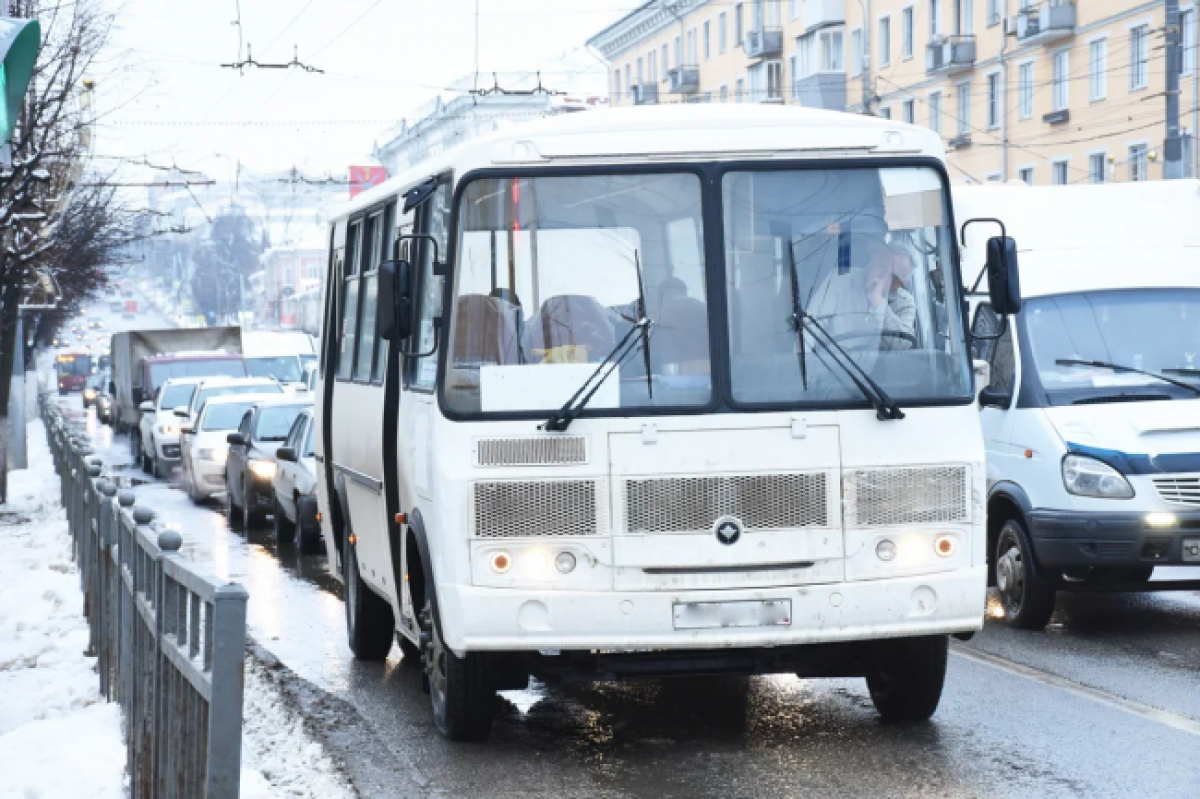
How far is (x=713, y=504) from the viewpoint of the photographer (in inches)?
301

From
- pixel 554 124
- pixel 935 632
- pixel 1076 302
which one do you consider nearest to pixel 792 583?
pixel 935 632

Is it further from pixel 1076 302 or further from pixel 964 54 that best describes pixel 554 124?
pixel 964 54

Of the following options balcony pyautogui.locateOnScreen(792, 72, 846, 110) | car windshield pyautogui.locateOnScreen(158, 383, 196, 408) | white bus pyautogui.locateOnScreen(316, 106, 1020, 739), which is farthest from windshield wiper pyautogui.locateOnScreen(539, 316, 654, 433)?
balcony pyautogui.locateOnScreen(792, 72, 846, 110)

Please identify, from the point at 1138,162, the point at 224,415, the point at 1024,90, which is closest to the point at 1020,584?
the point at 224,415

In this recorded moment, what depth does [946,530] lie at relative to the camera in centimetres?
784

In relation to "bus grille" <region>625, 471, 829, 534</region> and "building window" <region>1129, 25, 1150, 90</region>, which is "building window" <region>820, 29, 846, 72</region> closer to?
"building window" <region>1129, 25, 1150, 90</region>

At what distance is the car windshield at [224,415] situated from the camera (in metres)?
27.2

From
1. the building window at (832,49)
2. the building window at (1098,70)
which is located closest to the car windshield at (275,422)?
the building window at (1098,70)

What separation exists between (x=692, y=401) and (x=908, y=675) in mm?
1658

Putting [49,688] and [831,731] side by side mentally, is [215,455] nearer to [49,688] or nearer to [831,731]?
[49,688]

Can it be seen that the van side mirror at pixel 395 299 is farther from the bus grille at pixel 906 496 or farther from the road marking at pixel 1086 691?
the road marking at pixel 1086 691

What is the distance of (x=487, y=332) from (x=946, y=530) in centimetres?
195

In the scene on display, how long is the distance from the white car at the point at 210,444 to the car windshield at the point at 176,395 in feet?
23.4

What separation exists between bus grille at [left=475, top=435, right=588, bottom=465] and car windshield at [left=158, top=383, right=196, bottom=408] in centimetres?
2823
